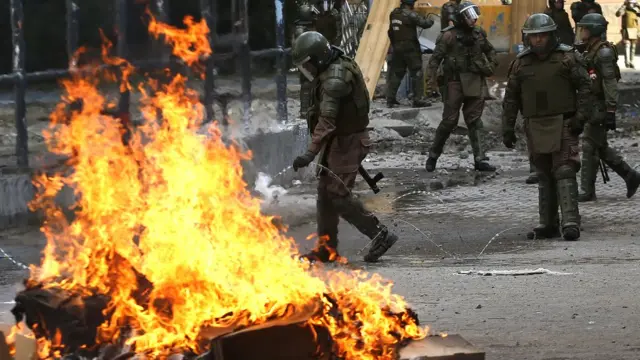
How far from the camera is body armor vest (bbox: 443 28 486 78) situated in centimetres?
1411

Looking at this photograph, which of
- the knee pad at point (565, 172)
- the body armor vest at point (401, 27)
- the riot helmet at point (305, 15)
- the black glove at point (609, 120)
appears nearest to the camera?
the knee pad at point (565, 172)

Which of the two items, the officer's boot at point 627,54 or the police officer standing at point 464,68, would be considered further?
the officer's boot at point 627,54

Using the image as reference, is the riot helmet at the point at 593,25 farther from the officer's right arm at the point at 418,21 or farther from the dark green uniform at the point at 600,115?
the officer's right arm at the point at 418,21

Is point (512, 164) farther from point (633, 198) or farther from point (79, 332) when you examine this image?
point (79, 332)

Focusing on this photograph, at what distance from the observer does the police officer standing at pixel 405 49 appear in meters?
19.5

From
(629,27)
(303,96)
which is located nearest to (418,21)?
(303,96)

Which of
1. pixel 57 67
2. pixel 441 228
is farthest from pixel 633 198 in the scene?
pixel 57 67

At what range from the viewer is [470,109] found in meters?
14.5

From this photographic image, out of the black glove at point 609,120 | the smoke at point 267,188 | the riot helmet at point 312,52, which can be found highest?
the riot helmet at point 312,52

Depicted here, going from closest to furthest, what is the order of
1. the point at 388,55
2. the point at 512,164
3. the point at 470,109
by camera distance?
1. the point at 470,109
2. the point at 512,164
3. the point at 388,55

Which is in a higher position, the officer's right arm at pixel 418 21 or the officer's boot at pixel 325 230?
the officer's right arm at pixel 418 21

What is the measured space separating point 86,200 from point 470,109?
8.36 metres

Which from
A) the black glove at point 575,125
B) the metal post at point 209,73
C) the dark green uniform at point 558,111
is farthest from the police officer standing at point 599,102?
the metal post at point 209,73

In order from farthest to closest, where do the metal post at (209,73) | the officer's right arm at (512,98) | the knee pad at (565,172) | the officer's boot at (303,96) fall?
the officer's boot at (303,96)
the metal post at (209,73)
the officer's right arm at (512,98)
the knee pad at (565,172)
